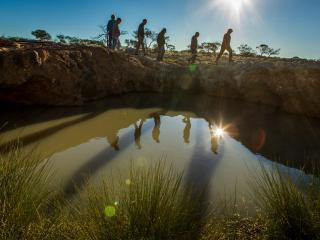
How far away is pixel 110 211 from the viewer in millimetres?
2514

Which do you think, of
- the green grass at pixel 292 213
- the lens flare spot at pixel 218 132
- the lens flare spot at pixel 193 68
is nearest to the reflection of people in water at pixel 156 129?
the lens flare spot at pixel 218 132

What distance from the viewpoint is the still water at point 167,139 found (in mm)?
5270

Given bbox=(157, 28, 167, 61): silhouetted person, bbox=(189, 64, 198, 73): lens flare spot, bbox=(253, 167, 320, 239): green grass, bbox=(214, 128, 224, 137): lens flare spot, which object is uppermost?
bbox=(157, 28, 167, 61): silhouetted person

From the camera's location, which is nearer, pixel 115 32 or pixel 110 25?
pixel 110 25

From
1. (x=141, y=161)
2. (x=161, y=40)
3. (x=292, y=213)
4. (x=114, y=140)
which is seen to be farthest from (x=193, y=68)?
(x=292, y=213)

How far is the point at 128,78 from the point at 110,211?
10940 mm

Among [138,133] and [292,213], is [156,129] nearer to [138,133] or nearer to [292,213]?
[138,133]

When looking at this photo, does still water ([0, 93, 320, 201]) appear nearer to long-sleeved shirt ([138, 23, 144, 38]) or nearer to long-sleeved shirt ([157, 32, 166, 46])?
long-sleeved shirt ([138, 23, 144, 38])

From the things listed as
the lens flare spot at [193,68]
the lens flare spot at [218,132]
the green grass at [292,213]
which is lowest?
the lens flare spot at [218,132]

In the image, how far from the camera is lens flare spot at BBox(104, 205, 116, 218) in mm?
2478

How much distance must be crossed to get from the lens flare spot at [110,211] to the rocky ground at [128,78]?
6890 mm

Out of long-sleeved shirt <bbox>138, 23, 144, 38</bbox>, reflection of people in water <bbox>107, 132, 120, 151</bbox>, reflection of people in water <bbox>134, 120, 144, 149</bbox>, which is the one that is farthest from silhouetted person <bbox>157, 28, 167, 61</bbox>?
reflection of people in water <bbox>107, 132, 120, 151</bbox>

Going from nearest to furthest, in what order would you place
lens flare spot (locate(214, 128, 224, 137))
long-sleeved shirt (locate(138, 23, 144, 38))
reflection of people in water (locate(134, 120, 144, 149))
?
reflection of people in water (locate(134, 120, 144, 149)), lens flare spot (locate(214, 128, 224, 137)), long-sleeved shirt (locate(138, 23, 144, 38))

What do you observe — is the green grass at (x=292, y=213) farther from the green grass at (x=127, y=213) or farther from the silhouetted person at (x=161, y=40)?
the silhouetted person at (x=161, y=40)
